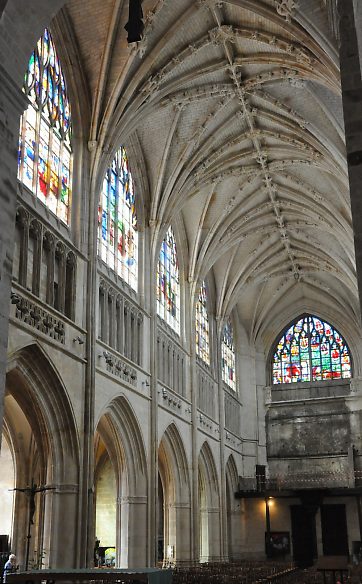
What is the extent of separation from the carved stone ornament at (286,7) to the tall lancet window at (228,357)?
69.7ft

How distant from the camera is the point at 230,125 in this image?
2541 cm

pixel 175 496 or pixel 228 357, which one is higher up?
pixel 228 357

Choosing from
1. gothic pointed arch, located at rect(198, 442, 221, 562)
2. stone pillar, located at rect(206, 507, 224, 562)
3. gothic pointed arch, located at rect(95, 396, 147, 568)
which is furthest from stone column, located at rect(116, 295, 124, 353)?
stone pillar, located at rect(206, 507, 224, 562)

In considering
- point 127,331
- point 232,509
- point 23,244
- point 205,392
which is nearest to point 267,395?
point 232,509

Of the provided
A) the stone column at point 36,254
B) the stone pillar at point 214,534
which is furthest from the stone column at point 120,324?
the stone pillar at point 214,534

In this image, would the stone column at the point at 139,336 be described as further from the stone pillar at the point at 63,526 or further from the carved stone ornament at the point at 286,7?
the carved stone ornament at the point at 286,7

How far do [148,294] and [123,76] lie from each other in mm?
7630

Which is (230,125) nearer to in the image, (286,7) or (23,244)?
(286,7)

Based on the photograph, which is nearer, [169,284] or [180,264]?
[169,284]

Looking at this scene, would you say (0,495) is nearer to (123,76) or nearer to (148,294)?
(148,294)

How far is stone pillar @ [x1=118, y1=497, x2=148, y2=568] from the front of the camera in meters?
21.1

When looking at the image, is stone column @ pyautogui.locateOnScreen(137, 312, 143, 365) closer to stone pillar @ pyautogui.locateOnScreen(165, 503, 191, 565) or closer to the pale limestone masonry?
the pale limestone masonry

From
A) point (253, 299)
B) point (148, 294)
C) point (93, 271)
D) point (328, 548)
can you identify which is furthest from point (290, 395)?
point (93, 271)

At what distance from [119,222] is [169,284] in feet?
19.0
